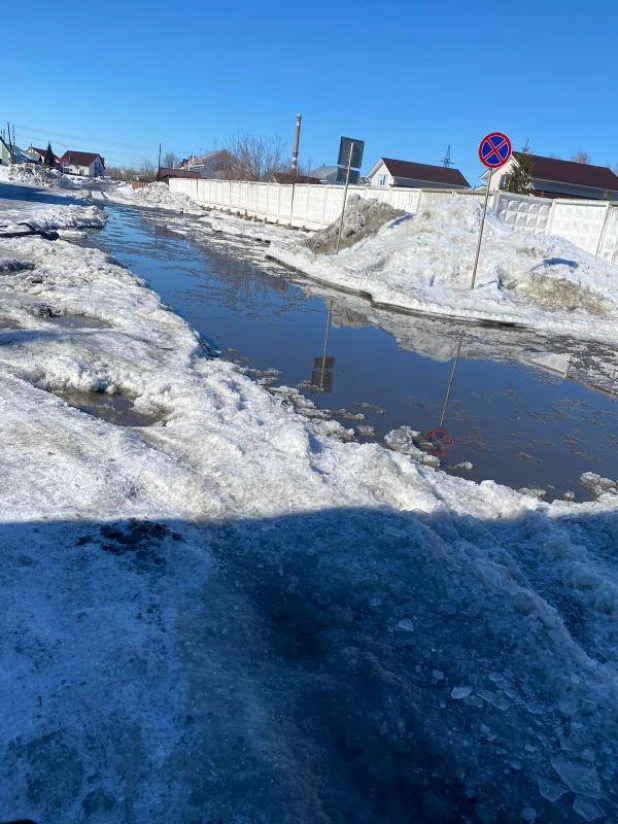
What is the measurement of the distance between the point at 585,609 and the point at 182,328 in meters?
5.88

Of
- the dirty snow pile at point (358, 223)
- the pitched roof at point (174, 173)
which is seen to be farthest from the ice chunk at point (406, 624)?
the pitched roof at point (174, 173)

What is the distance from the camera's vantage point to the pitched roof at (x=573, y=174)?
135 feet

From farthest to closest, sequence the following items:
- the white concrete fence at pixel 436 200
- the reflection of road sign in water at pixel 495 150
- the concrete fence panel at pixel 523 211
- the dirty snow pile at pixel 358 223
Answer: the dirty snow pile at pixel 358 223, the concrete fence panel at pixel 523 211, the white concrete fence at pixel 436 200, the reflection of road sign in water at pixel 495 150

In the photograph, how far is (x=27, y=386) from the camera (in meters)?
4.83

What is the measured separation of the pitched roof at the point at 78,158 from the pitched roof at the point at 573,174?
8953 cm

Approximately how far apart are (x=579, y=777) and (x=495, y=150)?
11582 millimetres

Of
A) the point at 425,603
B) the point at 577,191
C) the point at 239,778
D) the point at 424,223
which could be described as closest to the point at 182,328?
the point at 425,603

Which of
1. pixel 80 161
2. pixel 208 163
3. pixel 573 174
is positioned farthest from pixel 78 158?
pixel 573 174

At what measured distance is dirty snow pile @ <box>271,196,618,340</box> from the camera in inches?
476

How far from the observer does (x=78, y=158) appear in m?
106

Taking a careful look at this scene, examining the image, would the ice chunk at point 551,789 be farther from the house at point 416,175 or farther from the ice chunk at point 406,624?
the house at point 416,175

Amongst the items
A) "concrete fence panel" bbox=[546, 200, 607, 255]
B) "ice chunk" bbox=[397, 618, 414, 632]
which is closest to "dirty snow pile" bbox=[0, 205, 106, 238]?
"ice chunk" bbox=[397, 618, 414, 632]

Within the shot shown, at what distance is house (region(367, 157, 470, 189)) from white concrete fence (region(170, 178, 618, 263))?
1849 cm

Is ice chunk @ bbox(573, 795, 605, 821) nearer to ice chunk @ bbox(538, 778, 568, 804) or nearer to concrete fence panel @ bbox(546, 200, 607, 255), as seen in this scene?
ice chunk @ bbox(538, 778, 568, 804)
